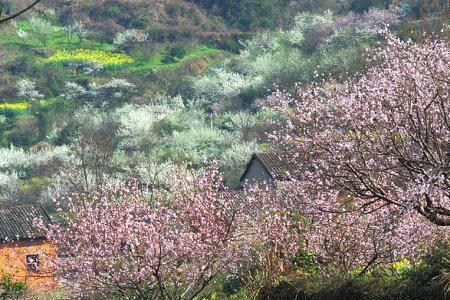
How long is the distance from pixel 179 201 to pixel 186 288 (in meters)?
1.87

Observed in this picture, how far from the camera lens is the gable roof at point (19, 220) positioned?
44906mm

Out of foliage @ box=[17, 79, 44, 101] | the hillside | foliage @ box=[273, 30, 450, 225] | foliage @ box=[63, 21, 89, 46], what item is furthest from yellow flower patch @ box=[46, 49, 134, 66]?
foliage @ box=[273, 30, 450, 225]

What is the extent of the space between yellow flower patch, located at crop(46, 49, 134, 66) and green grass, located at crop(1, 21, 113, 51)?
216cm

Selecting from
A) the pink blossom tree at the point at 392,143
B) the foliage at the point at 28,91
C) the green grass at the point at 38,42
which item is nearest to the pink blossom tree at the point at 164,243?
the pink blossom tree at the point at 392,143

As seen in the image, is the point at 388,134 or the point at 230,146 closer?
the point at 388,134

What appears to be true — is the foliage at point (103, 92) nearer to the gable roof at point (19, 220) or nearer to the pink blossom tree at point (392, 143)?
the gable roof at point (19, 220)

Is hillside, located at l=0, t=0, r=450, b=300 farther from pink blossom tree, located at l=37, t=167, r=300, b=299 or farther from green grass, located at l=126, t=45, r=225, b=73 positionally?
→ green grass, located at l=126, t=45, r=225, b=73

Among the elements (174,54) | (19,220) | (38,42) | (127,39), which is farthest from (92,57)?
(19,220)

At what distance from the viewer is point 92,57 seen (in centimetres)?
11612

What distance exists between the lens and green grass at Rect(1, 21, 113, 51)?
11550 cm

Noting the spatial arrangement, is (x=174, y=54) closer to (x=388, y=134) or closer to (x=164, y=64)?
(x=164, y=64)

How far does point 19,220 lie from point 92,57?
71.8m

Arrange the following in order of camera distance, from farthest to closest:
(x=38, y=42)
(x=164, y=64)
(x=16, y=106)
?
(x=38, y=42) → (x=164, y=64) → (x=16, y=106)

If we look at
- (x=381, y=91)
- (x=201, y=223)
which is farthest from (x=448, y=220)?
(x=201, y=223)
